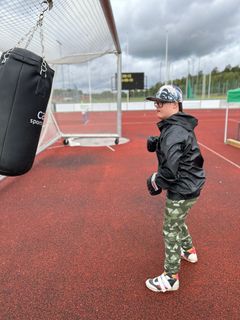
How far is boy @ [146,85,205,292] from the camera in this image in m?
2.03

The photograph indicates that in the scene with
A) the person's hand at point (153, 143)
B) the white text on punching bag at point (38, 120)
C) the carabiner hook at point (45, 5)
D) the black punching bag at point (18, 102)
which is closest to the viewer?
the black punching bag at point (18, 102)

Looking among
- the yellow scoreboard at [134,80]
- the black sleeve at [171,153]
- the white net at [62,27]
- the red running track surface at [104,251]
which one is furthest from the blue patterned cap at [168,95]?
the yellow scoreboard at [134,80]

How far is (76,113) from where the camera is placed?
12031 mm

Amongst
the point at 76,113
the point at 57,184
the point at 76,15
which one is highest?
the point at 76,15

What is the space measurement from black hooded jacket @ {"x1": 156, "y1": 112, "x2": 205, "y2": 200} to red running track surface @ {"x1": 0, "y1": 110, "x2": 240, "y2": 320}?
3.03 ft

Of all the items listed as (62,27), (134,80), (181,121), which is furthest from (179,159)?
(134,80)

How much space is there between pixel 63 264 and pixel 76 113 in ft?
32.3

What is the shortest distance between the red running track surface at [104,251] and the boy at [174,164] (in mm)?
351

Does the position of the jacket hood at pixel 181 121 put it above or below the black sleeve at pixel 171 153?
above

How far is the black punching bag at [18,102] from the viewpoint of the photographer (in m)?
1.67

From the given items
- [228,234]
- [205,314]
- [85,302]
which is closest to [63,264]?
[85,302]

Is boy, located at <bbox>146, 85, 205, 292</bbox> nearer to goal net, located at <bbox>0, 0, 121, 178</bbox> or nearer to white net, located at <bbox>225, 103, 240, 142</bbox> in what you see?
goal net, located at <bbox>0, 0, 121, 178</bbox>

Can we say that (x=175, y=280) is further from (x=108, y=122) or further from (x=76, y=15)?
(x=108, y=122)

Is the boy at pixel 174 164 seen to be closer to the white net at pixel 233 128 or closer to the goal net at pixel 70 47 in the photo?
the goal net at pixel 70 47
